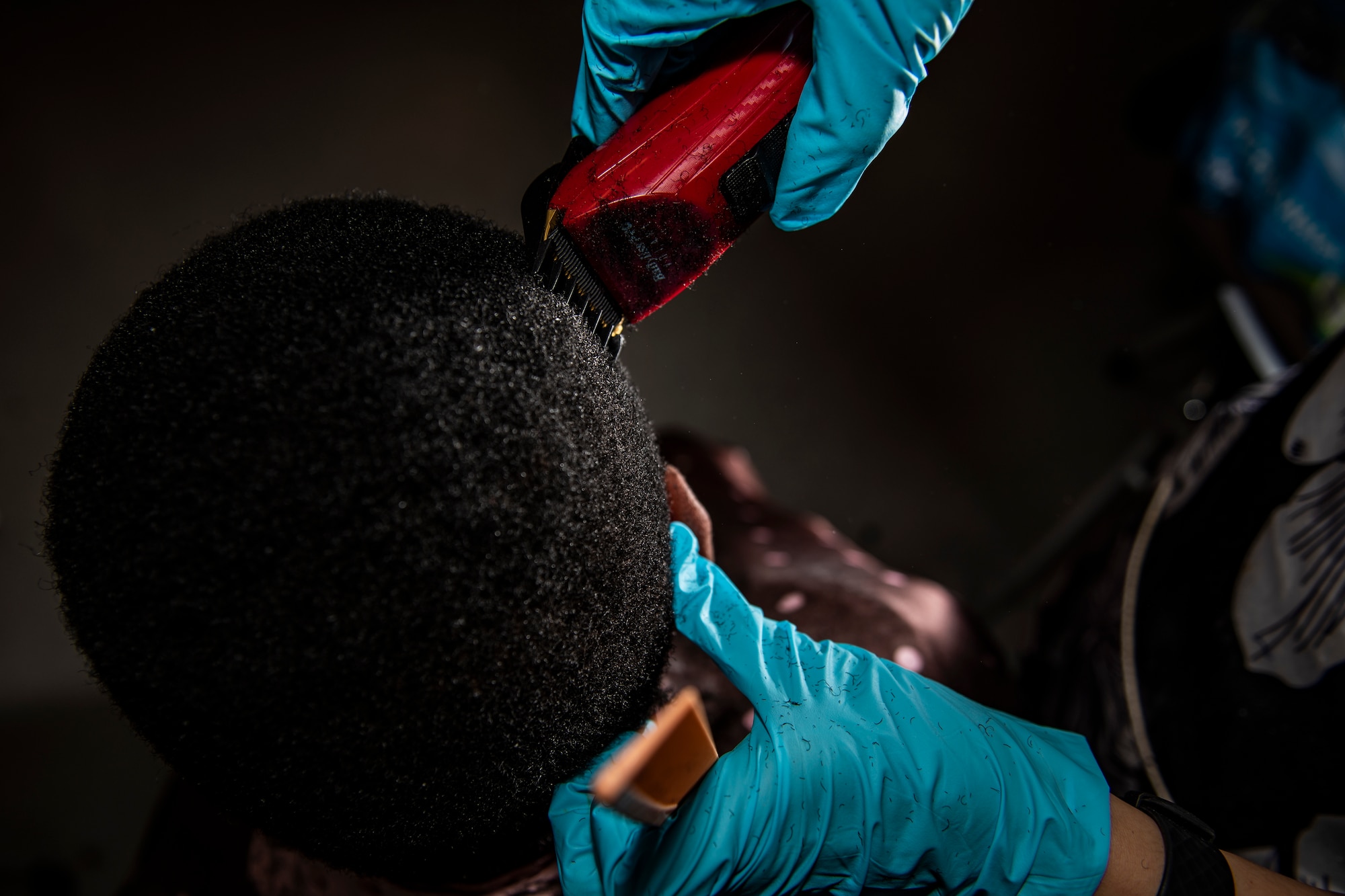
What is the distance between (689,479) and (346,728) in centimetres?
102

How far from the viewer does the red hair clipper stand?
2.12 ft

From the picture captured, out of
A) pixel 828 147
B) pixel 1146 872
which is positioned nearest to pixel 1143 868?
pixel 1146 872

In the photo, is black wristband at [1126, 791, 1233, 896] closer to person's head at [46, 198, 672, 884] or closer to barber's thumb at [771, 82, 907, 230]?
person's head at [46, 198, 672, 884]

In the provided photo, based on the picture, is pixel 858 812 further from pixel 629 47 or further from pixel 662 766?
pixel 629 47

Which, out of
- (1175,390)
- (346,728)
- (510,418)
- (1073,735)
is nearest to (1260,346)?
(1175,390)

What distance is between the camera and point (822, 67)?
2.33 feet

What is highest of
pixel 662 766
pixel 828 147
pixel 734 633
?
pixel 828 147

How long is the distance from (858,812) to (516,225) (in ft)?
3.14

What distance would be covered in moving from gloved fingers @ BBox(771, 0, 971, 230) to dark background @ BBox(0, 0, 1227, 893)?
0.70 feet

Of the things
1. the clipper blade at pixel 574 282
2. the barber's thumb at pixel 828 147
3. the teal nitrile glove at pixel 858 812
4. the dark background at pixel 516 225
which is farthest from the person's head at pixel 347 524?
the dark background at pixel 516 225

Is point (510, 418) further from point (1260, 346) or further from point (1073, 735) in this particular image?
point (1260, 346)

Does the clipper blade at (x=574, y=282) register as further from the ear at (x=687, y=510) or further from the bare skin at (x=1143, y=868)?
the bare skin at (x=1143, y=868)

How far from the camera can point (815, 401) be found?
1668 mm

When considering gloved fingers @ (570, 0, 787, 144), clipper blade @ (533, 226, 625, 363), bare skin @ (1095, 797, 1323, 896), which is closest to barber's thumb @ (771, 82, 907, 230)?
gloved fingers @ (570, 0, 787, 144)
